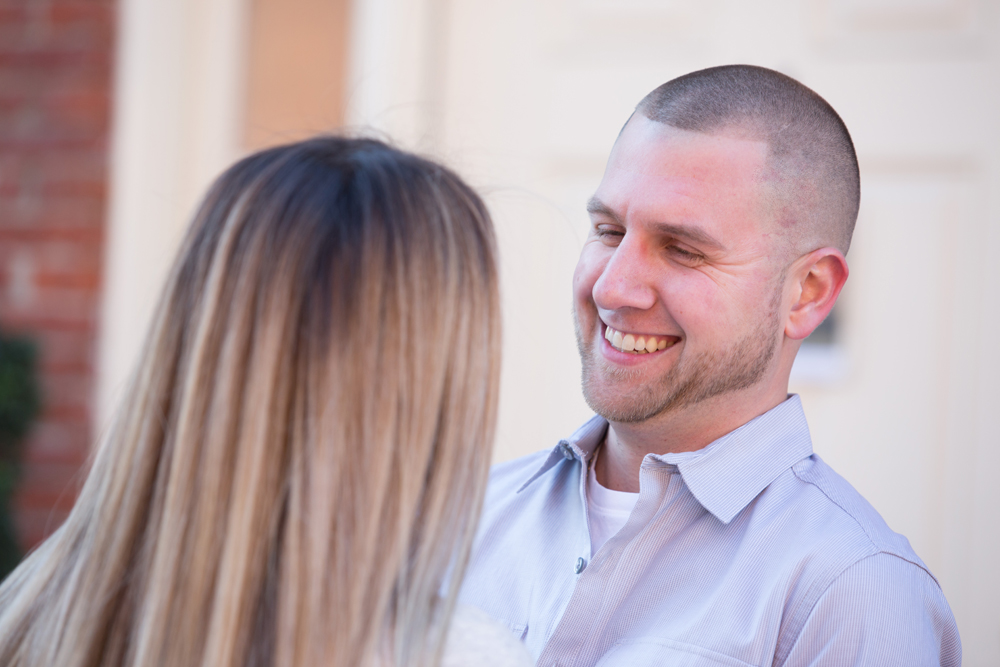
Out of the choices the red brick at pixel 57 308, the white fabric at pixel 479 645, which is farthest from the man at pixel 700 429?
the red brick at pixel 57 308

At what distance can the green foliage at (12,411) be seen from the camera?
2.65 meters

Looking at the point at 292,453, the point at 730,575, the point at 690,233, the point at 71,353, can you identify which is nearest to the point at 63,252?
the point at 71,353

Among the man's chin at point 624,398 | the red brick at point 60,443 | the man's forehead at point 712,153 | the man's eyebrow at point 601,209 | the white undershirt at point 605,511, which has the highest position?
the man's forehead at point 712,153

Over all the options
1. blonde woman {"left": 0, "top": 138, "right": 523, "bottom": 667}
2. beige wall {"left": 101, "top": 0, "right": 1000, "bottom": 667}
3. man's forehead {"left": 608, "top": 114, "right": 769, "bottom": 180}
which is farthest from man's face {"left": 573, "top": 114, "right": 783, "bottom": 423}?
blonde woman {"left": 0, "top": 138, "right": 523, "bottom": 667}

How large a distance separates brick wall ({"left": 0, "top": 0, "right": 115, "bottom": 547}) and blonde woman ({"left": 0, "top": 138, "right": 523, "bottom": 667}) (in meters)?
2.12

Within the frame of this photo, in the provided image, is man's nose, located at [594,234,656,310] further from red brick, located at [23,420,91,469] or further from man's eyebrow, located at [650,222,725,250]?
red brick, located at [23,420,91,469]

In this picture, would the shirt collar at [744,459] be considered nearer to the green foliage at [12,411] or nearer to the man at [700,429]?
the man at [700,429]

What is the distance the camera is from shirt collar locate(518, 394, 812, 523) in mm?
1401

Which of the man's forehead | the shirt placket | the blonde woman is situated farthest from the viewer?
the man's forehead

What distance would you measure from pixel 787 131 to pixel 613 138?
1.05 meters

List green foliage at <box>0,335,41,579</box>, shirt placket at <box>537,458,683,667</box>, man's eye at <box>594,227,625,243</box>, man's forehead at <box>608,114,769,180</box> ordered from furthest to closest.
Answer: green foliage at <box>0,335,41,579</box> < man's eye at <box>594,227,625,243</box> < man's forehead at <box>608,114,769,180</box> < shirt placket at <box>537,458,683,667</box>

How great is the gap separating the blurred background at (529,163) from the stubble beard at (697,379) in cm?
→ 92

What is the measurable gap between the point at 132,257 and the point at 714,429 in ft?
7.04

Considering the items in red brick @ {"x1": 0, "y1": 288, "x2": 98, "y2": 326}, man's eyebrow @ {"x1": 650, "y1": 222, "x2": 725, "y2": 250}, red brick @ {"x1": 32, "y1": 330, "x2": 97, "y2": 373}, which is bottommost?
red brick @ {"x1": 32, "y1": 330, "x2": 97, "y2": 373}
